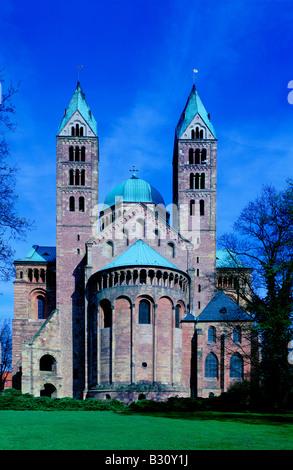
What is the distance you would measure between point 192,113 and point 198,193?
10.4 metres

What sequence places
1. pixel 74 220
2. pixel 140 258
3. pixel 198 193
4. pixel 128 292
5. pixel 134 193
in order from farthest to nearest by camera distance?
pixel 134 193 < pixel 198 193 < pixel 74 220 < pixel 140 258 < pixel 128 292

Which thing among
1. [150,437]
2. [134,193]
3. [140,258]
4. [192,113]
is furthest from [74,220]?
[150,437]

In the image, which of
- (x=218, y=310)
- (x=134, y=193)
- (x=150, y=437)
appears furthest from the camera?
(x=134, y=193)

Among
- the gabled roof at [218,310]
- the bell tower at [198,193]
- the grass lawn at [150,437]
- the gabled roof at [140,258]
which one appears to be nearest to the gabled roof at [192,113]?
the bell tower at [198,193]

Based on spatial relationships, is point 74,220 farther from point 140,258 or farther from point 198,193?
point 198,193

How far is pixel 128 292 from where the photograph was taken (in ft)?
176

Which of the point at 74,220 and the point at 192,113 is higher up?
the point at 192,113

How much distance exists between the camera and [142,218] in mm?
61156

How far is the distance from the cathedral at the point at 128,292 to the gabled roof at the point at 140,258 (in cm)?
15

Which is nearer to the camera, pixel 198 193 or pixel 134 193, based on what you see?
pixel 198 193

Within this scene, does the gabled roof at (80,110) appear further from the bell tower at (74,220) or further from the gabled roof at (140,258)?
the gabled roof at (140,258)

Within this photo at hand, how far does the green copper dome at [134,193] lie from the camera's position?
75.5 m
